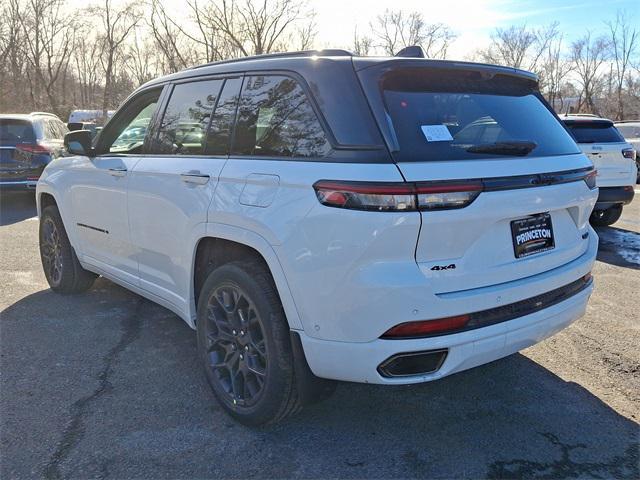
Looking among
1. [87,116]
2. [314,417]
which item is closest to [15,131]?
[314,417]

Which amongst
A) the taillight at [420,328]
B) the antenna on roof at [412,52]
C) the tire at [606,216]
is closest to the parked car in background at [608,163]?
the tire at [606,216]

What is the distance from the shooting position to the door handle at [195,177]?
3.06 meters

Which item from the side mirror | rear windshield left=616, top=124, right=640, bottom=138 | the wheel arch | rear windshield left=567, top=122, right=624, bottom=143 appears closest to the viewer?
the wheel arch

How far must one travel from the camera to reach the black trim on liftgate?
246 cm

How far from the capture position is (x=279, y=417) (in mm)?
2789

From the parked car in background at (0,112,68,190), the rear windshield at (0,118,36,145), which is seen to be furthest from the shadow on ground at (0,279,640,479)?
the rear windshield at (0,118,36,145)

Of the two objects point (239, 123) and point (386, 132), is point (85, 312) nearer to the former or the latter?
point (239, 123)

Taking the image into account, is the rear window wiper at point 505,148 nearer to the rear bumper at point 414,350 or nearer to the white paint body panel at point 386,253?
the white paint body panel at point 386,253

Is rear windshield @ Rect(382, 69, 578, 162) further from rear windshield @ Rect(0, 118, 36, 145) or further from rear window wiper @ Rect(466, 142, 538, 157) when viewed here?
rear windshield @ Rect(0, 118, 36, 145)

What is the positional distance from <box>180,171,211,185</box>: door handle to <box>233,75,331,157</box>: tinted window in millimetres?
222

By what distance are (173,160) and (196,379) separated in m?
1.37

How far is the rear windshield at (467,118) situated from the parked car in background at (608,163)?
525 centimetres

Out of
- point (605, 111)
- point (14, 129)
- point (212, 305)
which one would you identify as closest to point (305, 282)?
point (212, 305)

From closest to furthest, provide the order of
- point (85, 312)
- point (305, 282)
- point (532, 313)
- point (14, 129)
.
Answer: point (305, 282) < point (532, 313) < point (85, 312) < point (14, 129)
